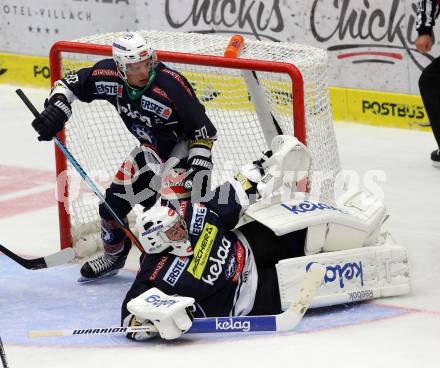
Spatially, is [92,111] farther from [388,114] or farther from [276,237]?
[388,114]

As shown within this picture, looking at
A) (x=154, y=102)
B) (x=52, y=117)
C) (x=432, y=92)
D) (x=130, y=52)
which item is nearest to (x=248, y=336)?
(x=154, y=102)

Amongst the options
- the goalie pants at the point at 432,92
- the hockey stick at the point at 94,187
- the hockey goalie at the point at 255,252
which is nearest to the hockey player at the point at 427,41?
the goalie pants at the point at 432,92

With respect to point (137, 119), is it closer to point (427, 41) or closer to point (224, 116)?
point (224, 116)

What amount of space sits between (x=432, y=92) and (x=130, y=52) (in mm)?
2129

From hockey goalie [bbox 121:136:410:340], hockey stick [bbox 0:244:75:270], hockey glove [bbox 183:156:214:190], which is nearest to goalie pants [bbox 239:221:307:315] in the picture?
hockey goalie [bbox 121:136:410:340]

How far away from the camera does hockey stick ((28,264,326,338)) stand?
460cm

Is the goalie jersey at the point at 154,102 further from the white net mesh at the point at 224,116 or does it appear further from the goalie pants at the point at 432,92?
the goalie pants at the point at 432,92

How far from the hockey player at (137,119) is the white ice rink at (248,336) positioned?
12.5 inches

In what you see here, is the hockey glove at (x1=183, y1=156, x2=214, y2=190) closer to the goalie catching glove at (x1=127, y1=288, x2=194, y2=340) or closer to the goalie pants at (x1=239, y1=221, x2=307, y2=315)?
the goalie pants at (x1=239, y1=221, x2=307, y2=315)

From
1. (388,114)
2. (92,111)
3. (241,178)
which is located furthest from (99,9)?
(241,178)

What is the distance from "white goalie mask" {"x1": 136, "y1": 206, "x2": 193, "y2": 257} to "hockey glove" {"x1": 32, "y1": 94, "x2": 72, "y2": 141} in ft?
2.93

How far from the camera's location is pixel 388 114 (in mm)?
8258

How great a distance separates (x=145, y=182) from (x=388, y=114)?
123 inches

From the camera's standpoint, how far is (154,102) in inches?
204
